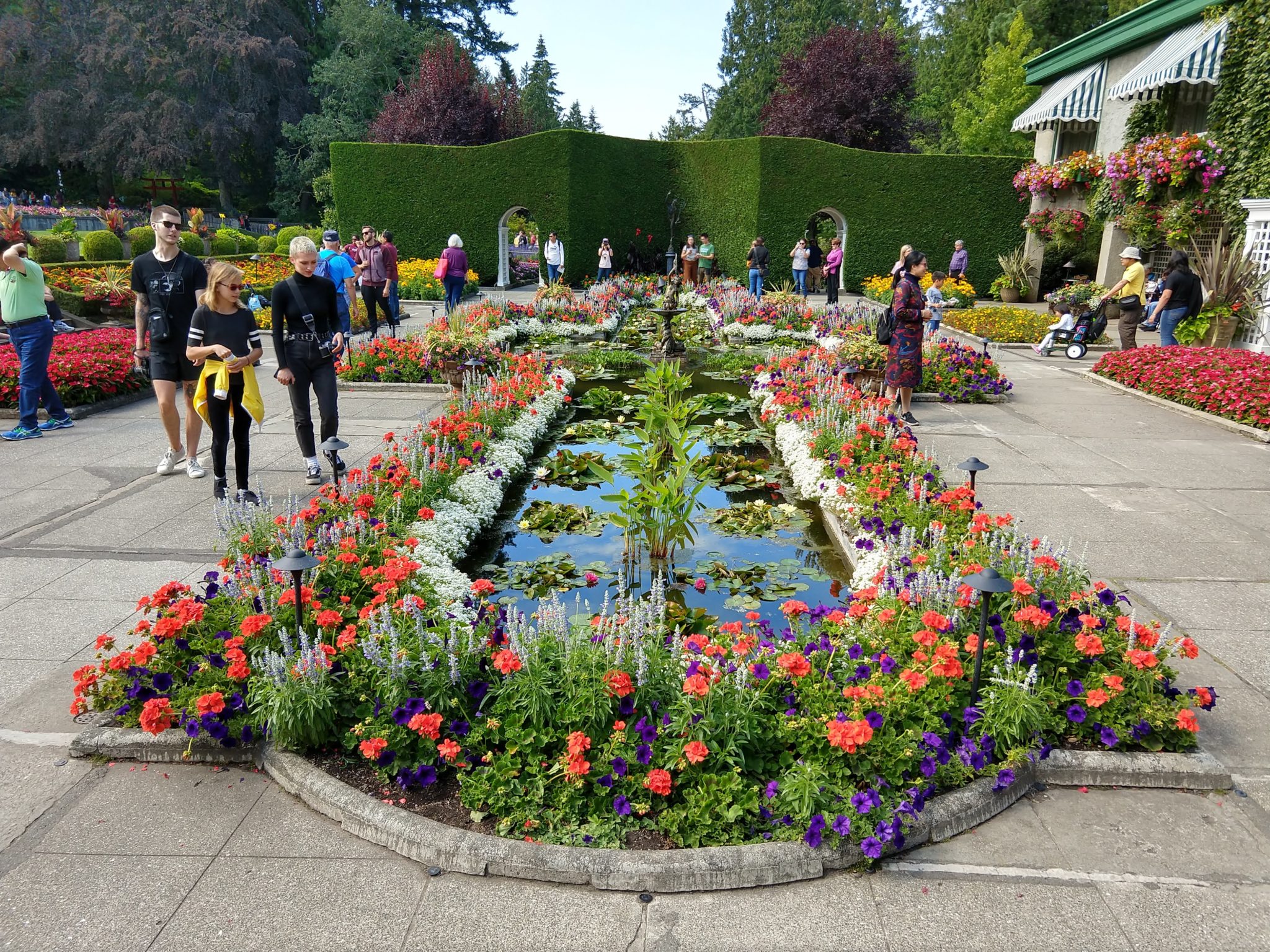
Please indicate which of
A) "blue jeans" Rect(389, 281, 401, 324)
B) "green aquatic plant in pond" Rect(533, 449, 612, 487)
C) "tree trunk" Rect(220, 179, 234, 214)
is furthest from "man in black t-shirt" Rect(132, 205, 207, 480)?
"tree trunk" Rect(220, 179, 234, 214)

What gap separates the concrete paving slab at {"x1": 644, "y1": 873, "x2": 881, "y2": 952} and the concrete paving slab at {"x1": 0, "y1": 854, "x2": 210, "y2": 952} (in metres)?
1.46

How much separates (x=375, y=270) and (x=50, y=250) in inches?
470

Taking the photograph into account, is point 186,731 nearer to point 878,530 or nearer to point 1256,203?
point 878,530

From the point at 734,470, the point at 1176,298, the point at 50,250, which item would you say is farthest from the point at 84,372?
the point at 50,250

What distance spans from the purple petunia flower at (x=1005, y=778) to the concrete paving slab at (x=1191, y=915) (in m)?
0.39

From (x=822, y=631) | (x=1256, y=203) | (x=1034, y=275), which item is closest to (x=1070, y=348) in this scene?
(x=1256, y=203)

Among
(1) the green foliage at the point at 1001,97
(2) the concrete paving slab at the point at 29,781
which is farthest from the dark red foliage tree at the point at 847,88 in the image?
(2) the concrete paving slab at the point at 29,781

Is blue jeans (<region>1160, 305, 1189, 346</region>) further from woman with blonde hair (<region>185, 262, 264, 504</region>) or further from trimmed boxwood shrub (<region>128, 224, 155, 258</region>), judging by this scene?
trimmed boxwood shrub (<region>128, 224, 155, 258</region>)

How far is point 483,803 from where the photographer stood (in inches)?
112

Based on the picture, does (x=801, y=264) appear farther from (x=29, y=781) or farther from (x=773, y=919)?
(x=29, y=781)

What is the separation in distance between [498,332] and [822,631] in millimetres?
10060

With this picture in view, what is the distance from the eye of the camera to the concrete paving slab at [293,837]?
2.71 metres

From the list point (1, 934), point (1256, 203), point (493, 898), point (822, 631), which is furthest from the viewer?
point (1256, 203)

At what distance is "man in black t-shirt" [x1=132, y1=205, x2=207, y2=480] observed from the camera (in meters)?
5.98
